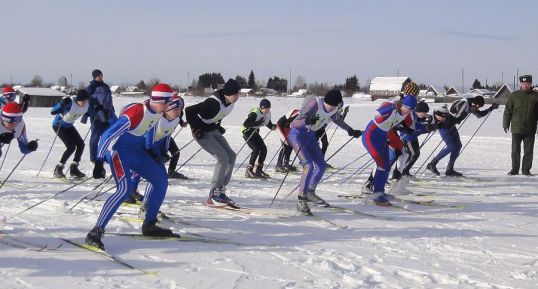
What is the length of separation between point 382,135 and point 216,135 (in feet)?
7.28

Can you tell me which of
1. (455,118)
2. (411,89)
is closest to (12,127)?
(411,89)

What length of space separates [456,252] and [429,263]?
0.57 meters

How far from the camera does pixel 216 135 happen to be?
24.7 ft

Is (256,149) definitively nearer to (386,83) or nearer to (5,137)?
(5,137)

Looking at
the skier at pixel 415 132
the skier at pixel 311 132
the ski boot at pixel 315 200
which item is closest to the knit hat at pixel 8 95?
the skier at pixel 311 132

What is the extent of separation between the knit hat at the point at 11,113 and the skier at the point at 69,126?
9.87ft

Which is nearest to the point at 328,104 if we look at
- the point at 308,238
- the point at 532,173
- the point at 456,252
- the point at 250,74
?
the point at 308,238

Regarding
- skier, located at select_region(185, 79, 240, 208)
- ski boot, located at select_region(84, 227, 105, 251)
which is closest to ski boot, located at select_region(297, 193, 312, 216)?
skier, located at select_region(185, 79, 240, 208)

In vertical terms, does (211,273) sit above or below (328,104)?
below

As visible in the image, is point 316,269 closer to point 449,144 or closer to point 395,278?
point 395,278

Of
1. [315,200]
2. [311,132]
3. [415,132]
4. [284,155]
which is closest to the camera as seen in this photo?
[311,132]

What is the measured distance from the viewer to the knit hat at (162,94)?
5.51 meters

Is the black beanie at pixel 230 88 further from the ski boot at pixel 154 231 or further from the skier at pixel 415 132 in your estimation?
the skier at pixel 415 132

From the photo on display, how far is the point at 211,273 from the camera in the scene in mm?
4520
